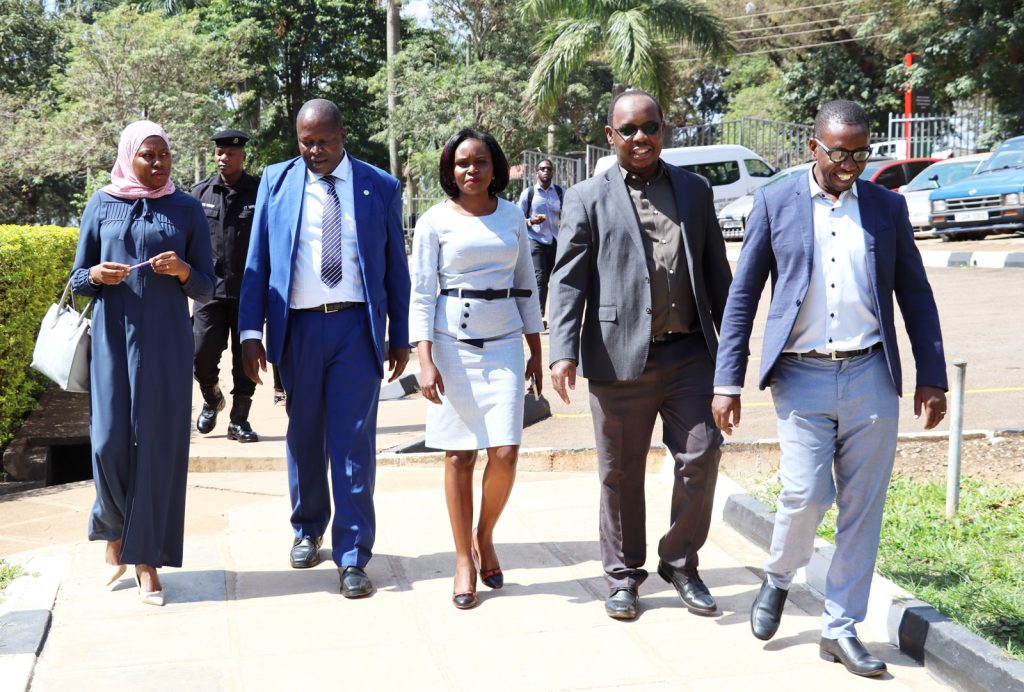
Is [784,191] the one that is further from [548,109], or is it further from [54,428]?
[548,109]

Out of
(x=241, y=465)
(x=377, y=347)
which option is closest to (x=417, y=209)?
(x=241, y=465)

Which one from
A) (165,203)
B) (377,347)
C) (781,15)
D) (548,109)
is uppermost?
(781,15)

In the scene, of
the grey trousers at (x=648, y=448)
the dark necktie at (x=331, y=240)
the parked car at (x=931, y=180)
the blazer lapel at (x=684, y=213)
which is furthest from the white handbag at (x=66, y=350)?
the parked car at (x=931, y=180)

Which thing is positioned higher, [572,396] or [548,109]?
[548,109]

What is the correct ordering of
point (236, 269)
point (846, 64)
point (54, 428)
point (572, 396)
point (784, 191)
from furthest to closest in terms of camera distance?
point (846, 64), point (572, 396), point (54, 428), point (236, 269), point (784, 191)

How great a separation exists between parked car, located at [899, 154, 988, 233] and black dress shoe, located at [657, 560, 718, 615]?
59.4 ft

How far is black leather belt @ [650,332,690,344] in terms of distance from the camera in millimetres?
4891

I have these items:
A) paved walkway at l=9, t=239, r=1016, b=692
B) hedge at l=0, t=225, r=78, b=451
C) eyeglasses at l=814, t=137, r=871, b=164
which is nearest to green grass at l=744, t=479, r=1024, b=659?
paved walkway at l=9, t=239, r=1016, b=692

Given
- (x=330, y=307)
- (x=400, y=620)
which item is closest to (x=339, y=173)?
(x=330, y=307)

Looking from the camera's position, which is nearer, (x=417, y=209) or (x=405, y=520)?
(x=405, y=520)

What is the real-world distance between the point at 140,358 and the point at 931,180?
20.4 metres

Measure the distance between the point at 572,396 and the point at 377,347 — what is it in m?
5.12

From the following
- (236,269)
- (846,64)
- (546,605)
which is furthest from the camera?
(846,64)

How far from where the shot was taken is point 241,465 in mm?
7898
